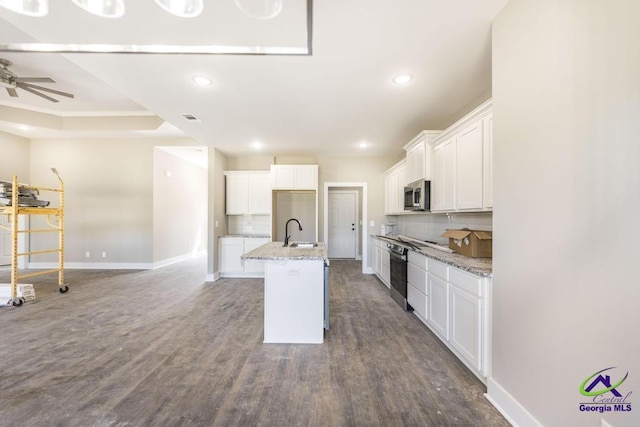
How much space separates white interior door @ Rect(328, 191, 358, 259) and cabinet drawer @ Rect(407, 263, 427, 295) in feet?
12.7

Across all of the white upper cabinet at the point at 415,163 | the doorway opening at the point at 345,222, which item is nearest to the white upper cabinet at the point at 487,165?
the white upper cabinet at the point at 415,163

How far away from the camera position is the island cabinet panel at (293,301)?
101 inches

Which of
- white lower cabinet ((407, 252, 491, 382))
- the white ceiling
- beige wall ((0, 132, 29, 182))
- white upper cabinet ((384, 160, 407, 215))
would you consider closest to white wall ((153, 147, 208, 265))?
the white ceiling

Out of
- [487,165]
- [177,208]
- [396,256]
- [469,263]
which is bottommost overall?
[396,256]

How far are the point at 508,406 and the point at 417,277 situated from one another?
1516mm

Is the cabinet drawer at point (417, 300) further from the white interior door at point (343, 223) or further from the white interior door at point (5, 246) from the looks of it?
the white interior door at point (5, 246)

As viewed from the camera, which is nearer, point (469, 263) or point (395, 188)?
point (469, 263)

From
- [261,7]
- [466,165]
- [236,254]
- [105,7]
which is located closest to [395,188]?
[466,165]

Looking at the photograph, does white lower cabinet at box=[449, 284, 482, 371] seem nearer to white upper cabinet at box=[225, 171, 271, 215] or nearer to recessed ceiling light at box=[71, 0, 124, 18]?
recessed ceiling light at box=[71, 0, 124, 18]

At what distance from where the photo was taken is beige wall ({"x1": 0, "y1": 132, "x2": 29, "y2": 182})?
5441mm

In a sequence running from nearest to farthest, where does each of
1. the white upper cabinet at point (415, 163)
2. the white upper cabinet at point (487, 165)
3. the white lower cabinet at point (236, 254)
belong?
1. the white upper cabinet at point (487, 165)
2. the white upper cabinet at point (415, 163)
3. the white lower cabinet at point (236, 254)

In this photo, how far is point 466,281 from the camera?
2029 millimetres

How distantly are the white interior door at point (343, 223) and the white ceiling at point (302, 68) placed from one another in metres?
3.12

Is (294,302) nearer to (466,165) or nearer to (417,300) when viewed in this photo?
(417,300)
